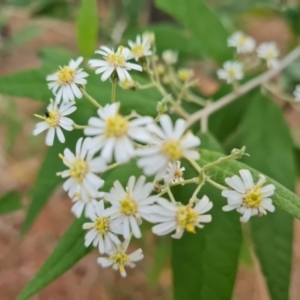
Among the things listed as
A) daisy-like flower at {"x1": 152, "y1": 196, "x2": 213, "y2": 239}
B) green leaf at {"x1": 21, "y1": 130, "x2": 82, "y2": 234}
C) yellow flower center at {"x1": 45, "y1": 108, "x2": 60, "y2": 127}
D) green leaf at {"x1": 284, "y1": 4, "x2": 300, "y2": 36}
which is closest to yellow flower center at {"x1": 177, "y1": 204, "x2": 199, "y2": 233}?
daisy-like flower at {"x1": 152, "y1": 196, "x2": 213, "y2": 239}

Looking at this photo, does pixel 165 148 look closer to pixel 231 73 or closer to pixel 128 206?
pixel 128 206

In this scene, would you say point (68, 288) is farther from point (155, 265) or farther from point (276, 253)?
point (276, 253)

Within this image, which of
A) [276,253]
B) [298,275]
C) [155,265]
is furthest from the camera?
[298,275]

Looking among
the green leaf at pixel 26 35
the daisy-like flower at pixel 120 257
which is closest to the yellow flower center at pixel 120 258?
the daisy-like flower at pixel 120 257

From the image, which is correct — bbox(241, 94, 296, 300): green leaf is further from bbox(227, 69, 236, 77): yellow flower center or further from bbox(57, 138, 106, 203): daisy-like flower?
bbox(57, 138, 106, 203): daisy-like flower

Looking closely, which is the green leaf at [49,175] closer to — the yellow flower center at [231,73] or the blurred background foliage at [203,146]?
the blurred background foliage at [203,146]

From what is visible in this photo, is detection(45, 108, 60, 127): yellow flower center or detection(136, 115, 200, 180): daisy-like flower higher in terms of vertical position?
detection(45, 108, 60, 127): yellow flower center

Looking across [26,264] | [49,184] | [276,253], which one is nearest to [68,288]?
[26,264]
